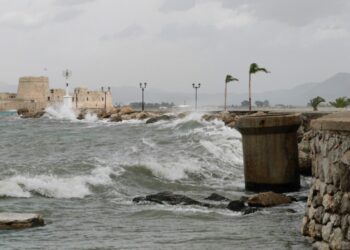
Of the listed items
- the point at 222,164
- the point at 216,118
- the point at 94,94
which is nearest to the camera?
the point at 222,164

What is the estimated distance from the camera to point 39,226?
1053 cm

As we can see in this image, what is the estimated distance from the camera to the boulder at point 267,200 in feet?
40.0

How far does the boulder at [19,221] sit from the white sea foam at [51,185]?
4143 millimetres

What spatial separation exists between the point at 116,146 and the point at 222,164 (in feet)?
27.6

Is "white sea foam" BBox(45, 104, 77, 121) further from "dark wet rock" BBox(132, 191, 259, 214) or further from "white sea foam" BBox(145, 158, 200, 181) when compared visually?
"dark wet rock" BBox(132, 191, 259, 214)

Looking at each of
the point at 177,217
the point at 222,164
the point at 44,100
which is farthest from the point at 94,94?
the point at 177,217

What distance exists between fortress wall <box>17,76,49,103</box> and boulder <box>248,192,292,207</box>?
104044 millimetres

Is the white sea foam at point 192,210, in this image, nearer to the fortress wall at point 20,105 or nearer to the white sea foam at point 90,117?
the white sea foam at point 90,117

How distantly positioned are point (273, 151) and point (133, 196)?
3.33 metres

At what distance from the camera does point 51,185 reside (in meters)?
15.6

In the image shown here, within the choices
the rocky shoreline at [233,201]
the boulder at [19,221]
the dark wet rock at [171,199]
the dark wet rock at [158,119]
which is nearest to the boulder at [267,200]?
the rocky shoreline at [233,201]

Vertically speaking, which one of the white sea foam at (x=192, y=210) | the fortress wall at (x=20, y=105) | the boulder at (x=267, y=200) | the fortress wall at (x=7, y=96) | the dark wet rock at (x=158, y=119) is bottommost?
the white sea foam at (x=192, y=210)

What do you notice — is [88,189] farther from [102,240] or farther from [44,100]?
[44,100]

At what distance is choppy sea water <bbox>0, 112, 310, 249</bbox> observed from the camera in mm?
9359
